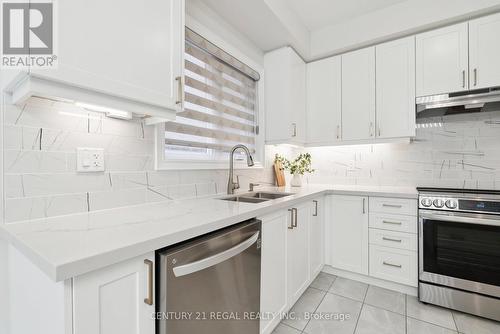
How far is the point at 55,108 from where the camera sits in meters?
1.06

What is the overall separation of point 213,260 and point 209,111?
4.26 feet

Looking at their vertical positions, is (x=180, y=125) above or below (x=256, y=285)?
above

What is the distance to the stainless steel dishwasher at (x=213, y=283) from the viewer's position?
2.77 feet

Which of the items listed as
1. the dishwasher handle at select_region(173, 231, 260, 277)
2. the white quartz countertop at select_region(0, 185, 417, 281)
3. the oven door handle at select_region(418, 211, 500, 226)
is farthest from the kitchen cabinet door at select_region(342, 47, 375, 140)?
the dishwasher handle at select_region(173, 231, 260, 277)

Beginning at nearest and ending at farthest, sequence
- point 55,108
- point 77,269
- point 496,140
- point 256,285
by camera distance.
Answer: point 77,269 < point 55,108 < point 256,285 < point 496,140

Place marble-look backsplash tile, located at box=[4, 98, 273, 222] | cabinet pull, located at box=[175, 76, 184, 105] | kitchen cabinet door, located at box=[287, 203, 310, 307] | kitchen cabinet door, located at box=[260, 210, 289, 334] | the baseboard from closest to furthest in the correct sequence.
A: marble-look backsplash tile, located at box=[4, 98, 273, 222] → cabinet pull, located at box=[175, 76, 184, 105] → kitchen cabinet door, located at box=[260, 210, 289, 334] → kitchen cabinet door, located at box=[287, 203, 310, 307] → the baseboard

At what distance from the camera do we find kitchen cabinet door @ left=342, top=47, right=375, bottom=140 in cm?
243

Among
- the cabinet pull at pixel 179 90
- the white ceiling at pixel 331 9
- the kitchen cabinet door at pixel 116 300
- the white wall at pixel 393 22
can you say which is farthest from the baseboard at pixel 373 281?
the white ceiling at pixel 331 9

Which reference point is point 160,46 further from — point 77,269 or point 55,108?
point 77,269

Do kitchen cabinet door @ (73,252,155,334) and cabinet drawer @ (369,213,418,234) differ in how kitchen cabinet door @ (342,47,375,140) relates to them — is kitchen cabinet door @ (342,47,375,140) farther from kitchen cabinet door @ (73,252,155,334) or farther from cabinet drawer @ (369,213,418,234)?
kitchen cabinet door @ (73,252,155,334)

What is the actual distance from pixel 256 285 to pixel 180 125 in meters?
1.17

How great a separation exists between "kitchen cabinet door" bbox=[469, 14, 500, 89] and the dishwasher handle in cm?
230

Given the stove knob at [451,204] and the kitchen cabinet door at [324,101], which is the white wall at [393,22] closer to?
the kitchen cabinet door at [324,101]

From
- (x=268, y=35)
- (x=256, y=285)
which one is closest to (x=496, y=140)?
(x=268, y=35)
